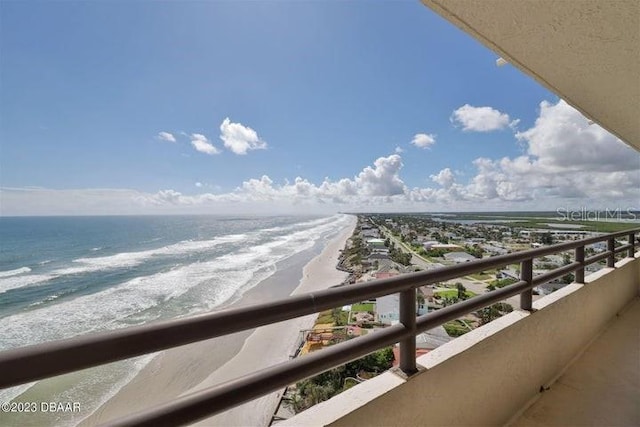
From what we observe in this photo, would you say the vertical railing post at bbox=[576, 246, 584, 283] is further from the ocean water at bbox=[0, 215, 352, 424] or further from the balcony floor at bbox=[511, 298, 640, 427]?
the ocean water at bbox=[0, 215, 352, 424]

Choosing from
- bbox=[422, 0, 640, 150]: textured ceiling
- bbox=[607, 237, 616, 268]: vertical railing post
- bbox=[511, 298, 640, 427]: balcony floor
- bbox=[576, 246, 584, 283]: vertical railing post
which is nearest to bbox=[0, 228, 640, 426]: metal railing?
bbox=[511, 298, 640, 427]: balcony floor

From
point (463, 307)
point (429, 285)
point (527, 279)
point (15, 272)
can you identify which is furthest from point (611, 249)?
point (15, 272)

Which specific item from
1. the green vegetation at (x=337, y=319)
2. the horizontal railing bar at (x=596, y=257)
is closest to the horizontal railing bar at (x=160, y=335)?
the horizontal railing bar at (x=596, y=257)

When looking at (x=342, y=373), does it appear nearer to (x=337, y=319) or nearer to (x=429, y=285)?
(x=429, y=285)

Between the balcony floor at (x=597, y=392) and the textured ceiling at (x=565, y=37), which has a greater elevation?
the textured ceiling at (x=565, y=37)

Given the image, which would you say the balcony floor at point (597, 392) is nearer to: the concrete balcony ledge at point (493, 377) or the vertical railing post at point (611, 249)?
the concrete balcony ledge at point (493, 377)

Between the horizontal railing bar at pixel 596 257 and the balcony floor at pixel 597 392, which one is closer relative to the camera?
the balcony floor at pixel 597 392

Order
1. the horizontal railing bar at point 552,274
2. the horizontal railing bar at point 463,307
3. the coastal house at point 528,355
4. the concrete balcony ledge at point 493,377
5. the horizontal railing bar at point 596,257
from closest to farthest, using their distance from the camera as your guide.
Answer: the coastal house at point 528,355
the concrete balcony ledge at point 493,377
the horizontal railing bar at point 463,307
the horizontal railing bar at point 552,274
the horizontal railing bar at point 596,257
